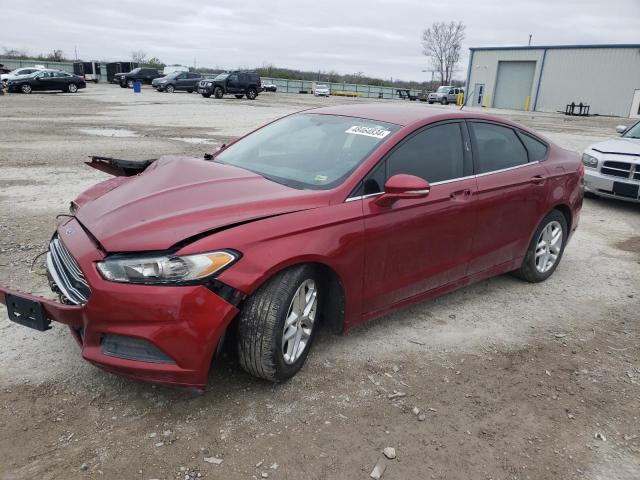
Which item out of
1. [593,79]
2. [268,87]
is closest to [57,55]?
[268,87]

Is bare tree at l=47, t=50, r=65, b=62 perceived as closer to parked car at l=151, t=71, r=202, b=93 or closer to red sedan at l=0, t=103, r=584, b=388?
parked car at l=151, t=71, r=202, b=93

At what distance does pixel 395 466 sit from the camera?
263 centimetres

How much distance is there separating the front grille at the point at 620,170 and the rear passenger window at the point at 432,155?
205 inches

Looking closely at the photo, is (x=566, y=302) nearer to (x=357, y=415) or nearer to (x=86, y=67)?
(x=357, y=415)

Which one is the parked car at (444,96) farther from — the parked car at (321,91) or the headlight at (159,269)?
the headlight at (159,269)

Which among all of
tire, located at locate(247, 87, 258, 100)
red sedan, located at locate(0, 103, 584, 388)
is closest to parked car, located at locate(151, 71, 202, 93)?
tire, located at locate(247, 87, 258, 100)

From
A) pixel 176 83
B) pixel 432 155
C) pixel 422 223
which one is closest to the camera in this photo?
pixel 422 223

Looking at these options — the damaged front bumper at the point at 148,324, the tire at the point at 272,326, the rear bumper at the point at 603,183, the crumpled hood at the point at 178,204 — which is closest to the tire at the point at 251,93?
the rear bumper at the point at 603,183

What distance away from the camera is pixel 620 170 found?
8141 mm

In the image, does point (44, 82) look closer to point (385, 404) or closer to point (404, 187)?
point (404, 187)

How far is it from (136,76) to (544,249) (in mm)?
44932

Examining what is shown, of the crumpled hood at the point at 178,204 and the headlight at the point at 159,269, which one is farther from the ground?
the crumpled hood at the point at 178,204

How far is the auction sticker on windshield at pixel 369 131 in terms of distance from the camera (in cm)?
372

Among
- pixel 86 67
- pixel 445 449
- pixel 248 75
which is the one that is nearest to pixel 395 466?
pixel 445 449
